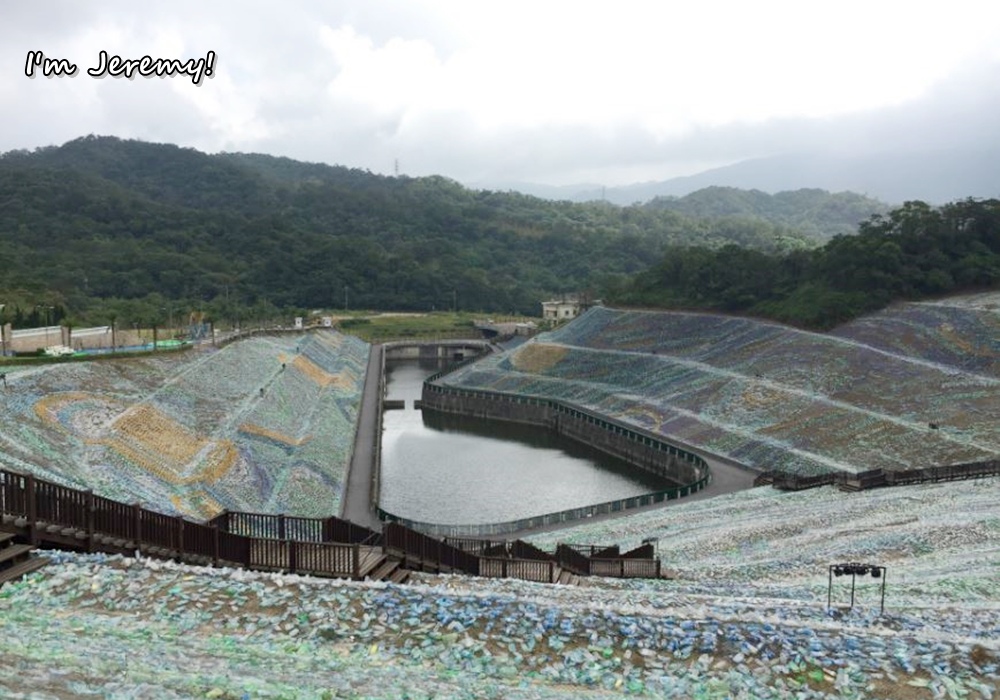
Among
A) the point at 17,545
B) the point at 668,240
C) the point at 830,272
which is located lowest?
the point at 17,545

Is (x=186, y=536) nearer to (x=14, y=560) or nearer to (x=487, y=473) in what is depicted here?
(x=14, y=560)

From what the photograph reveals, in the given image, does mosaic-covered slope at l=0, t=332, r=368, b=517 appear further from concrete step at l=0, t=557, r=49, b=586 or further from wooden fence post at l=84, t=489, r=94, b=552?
concrete step at l=0, t=557, r=49, b=586

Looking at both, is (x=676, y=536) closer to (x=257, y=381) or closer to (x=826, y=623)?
(x=826, y=623)

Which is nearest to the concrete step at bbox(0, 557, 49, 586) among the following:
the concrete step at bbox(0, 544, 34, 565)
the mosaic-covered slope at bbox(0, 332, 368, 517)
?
the concrete step at bbox(0, 544, 34, 565)

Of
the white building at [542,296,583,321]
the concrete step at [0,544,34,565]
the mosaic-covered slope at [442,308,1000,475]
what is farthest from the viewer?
the white building at [542,296,583,321]

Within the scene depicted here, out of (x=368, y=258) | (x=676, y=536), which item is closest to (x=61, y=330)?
(x=676, y=536)

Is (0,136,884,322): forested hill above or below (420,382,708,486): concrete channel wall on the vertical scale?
above

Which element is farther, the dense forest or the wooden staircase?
the dense forest

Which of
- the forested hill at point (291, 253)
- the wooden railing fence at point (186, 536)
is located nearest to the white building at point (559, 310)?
the forested hill at point (291, 253)
